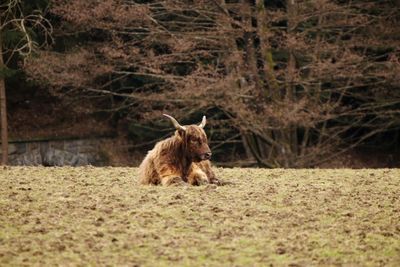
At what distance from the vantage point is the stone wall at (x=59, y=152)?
97.3 ft

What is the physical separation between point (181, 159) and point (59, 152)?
18.0 meters

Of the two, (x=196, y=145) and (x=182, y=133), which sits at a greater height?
(x=182, y=133)

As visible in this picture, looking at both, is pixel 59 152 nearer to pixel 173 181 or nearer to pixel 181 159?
pixel 181 159

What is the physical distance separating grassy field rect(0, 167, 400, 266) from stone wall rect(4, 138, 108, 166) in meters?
16.4

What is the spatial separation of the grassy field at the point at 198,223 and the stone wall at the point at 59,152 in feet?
54.0

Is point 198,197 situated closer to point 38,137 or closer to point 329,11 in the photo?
point 329,11

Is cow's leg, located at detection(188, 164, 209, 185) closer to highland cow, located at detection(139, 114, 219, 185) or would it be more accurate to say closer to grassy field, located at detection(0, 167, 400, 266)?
highland cow, located at detection(139, 114, 219, 185)

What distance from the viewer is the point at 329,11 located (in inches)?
987

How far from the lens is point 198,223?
30.4ft

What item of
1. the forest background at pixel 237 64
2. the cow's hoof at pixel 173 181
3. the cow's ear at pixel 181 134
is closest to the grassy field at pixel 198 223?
the cow's hoof at pixel 173 181

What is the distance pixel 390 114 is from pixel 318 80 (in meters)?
2.99

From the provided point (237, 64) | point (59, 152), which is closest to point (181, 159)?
point (237, 64)

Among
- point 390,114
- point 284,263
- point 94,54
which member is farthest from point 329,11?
point 284,263

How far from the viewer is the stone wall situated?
29656 mm
